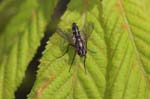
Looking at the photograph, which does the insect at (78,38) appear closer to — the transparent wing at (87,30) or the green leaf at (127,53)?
the transparent wing at (87,30)

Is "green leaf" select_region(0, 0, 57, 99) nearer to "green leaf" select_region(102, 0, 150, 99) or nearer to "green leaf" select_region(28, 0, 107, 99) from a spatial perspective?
"green leaf" select_region(28, 0, 107, 99)

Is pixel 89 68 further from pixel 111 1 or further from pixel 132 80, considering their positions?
pixel 111 1

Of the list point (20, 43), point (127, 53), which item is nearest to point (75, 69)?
point (127, 53)

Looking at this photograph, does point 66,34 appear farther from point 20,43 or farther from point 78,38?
point 20,43

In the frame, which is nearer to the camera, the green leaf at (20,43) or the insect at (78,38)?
the insect at (78,38)

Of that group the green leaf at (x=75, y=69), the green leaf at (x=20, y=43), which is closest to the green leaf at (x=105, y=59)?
the green leaf at (x=75, y=69)

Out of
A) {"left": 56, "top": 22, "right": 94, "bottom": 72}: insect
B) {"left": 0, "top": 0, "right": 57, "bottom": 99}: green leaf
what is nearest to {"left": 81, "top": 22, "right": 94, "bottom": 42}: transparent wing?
{"left": 56, "top": 22, "right": 94, "bottom": 72}: insect
